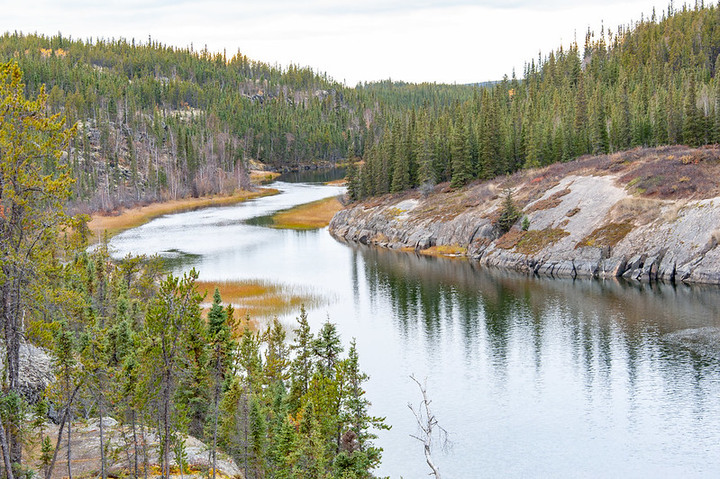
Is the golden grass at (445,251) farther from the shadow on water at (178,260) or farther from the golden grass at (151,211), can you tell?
the golden grass at (151,211)

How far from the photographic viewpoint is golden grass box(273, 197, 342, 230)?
132 metres

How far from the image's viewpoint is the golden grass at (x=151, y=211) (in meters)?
131

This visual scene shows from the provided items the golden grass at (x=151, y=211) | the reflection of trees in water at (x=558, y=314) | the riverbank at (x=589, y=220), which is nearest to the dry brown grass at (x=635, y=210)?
the riverbank at (x=589, y=220)

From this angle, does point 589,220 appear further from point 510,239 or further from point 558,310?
point 558,310

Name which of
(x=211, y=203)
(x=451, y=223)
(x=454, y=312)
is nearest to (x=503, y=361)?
(x=454, y=312)

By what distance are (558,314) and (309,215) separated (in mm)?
84587

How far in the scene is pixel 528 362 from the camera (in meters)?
51.9

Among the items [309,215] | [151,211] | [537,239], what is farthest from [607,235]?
[151,211]

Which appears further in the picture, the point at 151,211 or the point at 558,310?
the point at 151,211

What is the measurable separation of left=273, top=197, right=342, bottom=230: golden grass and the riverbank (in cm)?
1334

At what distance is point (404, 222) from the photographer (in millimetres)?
114750

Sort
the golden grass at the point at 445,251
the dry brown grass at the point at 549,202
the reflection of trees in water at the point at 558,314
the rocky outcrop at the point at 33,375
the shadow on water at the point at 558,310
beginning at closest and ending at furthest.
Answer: the rocky outcrop at the point at 33,375 → the reflection of trees in water at the point at 558,314 → the shadow on water at the point at 558,310 → the dry brown grass at the point at 549,202 → the golden grass at the point at 445,251

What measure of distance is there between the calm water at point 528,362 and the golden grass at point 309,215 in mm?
37587

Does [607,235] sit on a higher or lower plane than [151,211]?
lower
